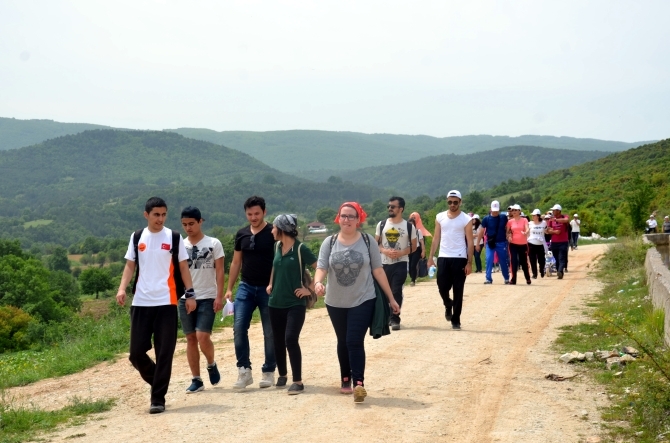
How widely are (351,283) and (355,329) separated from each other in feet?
1.35

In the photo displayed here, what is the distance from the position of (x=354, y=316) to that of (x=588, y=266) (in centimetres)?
1636

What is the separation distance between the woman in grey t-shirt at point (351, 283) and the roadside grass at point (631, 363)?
2.05 metres

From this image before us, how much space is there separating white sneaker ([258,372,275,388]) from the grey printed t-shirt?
1.21 meters

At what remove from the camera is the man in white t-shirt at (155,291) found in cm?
773

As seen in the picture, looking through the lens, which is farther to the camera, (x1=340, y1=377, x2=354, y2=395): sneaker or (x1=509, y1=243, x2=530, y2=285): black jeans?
(x1=509, y1=243, x2=530, y2=285): black jeans

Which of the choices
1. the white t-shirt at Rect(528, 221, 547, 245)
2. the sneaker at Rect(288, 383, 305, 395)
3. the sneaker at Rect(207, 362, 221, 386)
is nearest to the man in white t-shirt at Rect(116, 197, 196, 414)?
the sneaker at Rect(207, 362, 221, 386)

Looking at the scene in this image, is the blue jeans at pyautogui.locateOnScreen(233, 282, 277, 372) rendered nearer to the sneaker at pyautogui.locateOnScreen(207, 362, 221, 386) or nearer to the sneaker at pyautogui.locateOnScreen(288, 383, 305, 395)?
the sneaker at pyautogui.locateOnScreen(207, 362, 221, 386)

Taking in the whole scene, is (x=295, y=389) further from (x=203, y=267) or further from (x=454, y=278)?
(x=454, y=278)

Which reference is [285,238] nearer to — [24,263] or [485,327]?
[485,327]

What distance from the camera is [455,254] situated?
459 inches

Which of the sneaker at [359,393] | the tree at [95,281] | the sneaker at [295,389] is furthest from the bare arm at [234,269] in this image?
the tree at [95,281]

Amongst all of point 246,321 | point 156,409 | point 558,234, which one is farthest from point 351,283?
point 558,234

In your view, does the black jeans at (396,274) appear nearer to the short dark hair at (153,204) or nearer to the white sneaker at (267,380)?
the white sneaker at (267,380)

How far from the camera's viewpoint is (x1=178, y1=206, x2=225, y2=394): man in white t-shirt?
832 cm
